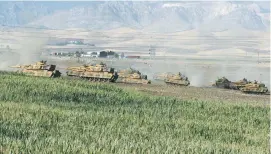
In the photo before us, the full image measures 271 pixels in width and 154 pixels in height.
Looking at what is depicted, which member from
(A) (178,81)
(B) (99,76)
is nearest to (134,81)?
(B) (99,76)

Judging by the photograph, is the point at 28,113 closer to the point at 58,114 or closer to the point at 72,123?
the point at 58,114

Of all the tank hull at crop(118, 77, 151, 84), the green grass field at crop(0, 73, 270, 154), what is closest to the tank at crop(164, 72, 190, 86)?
the tank hull at crop(118, 77, 151, 84)

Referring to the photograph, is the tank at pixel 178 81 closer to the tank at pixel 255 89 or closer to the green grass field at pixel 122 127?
the tank at pixel 255 89

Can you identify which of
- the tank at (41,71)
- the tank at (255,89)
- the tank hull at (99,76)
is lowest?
the tank at (255,89)

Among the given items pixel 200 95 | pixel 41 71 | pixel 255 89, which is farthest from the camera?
pixel 255 89

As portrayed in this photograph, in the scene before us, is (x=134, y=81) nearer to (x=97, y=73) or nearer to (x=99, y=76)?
(x=99, y=76)

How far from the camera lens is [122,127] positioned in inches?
834

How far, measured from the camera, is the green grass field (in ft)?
50.3

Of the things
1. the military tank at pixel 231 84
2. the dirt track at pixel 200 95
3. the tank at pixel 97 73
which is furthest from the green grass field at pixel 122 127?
the military tank at pixel 231 84

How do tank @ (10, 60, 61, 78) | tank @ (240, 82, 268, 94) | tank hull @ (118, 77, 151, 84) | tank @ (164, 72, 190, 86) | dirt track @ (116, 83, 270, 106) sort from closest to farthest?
dirt track @ (116, 83, 270, 106), tank @ (10, 60, 61, 78), tank @ (240, 82, 268, 94), tank hull @ (118, 77, 151, 84), tank @ (164, 72, 190, 86)

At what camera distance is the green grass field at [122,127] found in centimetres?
1534

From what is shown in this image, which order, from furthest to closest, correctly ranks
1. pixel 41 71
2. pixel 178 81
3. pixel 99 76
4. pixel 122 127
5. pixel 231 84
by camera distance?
1. pixel 231 84
2. pixel 178 81
3. pixel 99 76
4. pixel 41 71
5. pixel 122 127

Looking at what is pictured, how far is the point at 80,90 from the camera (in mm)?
40094

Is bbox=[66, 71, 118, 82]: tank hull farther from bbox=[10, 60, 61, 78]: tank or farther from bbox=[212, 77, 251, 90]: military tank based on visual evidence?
bbox=[212, 77, 251, 90]: military tank
